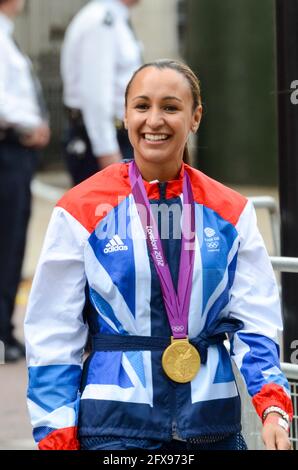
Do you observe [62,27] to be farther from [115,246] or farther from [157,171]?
[115,246]

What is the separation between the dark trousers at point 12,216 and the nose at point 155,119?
4362 mm

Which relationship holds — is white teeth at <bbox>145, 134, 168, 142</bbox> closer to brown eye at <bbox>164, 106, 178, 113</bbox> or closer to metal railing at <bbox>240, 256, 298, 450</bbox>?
brown eye at <bbox>164, 106, 178, 113</bbox>

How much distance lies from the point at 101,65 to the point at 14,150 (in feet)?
2.37

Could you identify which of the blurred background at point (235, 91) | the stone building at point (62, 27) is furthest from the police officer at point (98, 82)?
the stone building at point (62, 27)

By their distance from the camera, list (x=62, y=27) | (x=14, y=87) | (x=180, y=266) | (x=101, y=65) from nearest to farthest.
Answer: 1. (x=180, y=266)
2. (x=14, y=87)
3. (x=101, y=65)
4. (x=62, y=27)

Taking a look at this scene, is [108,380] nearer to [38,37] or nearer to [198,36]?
[198,36]

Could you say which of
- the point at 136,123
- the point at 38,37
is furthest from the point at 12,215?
the point at 38,37

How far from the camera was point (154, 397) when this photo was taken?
3.50m

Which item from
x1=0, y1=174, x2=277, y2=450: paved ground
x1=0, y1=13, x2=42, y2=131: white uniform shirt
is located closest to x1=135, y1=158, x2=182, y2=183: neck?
x1=0, y1=174, x2=277, y2=450: paved ground

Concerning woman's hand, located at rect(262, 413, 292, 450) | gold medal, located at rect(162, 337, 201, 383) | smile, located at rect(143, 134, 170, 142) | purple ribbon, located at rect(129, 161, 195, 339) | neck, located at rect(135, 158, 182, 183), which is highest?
smile, located at rect(143, 134, 170, 142)

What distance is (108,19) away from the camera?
809 cm

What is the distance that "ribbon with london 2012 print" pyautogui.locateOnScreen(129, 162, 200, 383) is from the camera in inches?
137

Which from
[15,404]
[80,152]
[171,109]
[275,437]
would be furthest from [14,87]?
[275,437]

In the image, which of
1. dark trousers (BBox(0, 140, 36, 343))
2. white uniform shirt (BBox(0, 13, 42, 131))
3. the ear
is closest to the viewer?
the ear
